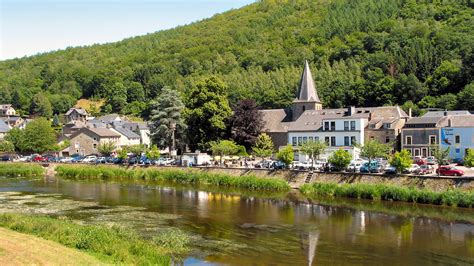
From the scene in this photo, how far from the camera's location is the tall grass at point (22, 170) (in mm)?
59219

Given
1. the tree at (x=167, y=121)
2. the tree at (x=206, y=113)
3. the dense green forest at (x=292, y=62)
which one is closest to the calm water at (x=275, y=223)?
the tree at (x=206, y=113)

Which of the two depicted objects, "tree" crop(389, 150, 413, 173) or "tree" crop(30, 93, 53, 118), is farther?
"tree" crop(30, 93, 53, 118)

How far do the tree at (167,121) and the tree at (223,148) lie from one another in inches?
335

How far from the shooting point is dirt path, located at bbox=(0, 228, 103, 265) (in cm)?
1764

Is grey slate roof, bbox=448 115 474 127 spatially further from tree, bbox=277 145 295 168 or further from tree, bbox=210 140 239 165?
tree, bbox=210 140 239 165

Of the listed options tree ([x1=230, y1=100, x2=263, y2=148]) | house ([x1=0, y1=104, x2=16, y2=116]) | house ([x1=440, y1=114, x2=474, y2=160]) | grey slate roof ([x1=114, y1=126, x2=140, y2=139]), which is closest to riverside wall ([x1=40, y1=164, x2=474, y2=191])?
tree ([x1=230, y1=100, x2=263, y2=148])

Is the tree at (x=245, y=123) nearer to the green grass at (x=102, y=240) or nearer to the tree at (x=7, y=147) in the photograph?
the green grass at (x=102, y=240)

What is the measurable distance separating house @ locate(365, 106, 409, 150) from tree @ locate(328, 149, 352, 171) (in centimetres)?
1164

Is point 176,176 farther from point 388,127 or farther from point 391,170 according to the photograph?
point 388,127

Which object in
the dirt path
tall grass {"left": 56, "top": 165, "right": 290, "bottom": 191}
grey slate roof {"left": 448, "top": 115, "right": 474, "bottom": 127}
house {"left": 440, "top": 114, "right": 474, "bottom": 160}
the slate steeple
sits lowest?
the dirt path

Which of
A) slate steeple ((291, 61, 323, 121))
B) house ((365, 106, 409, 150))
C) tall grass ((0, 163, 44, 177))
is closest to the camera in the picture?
house ((365, 106, 409, 150))

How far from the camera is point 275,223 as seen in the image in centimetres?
3047

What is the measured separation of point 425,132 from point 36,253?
41.0m

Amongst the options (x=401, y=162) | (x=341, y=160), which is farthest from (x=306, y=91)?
(x=401, y=162)
